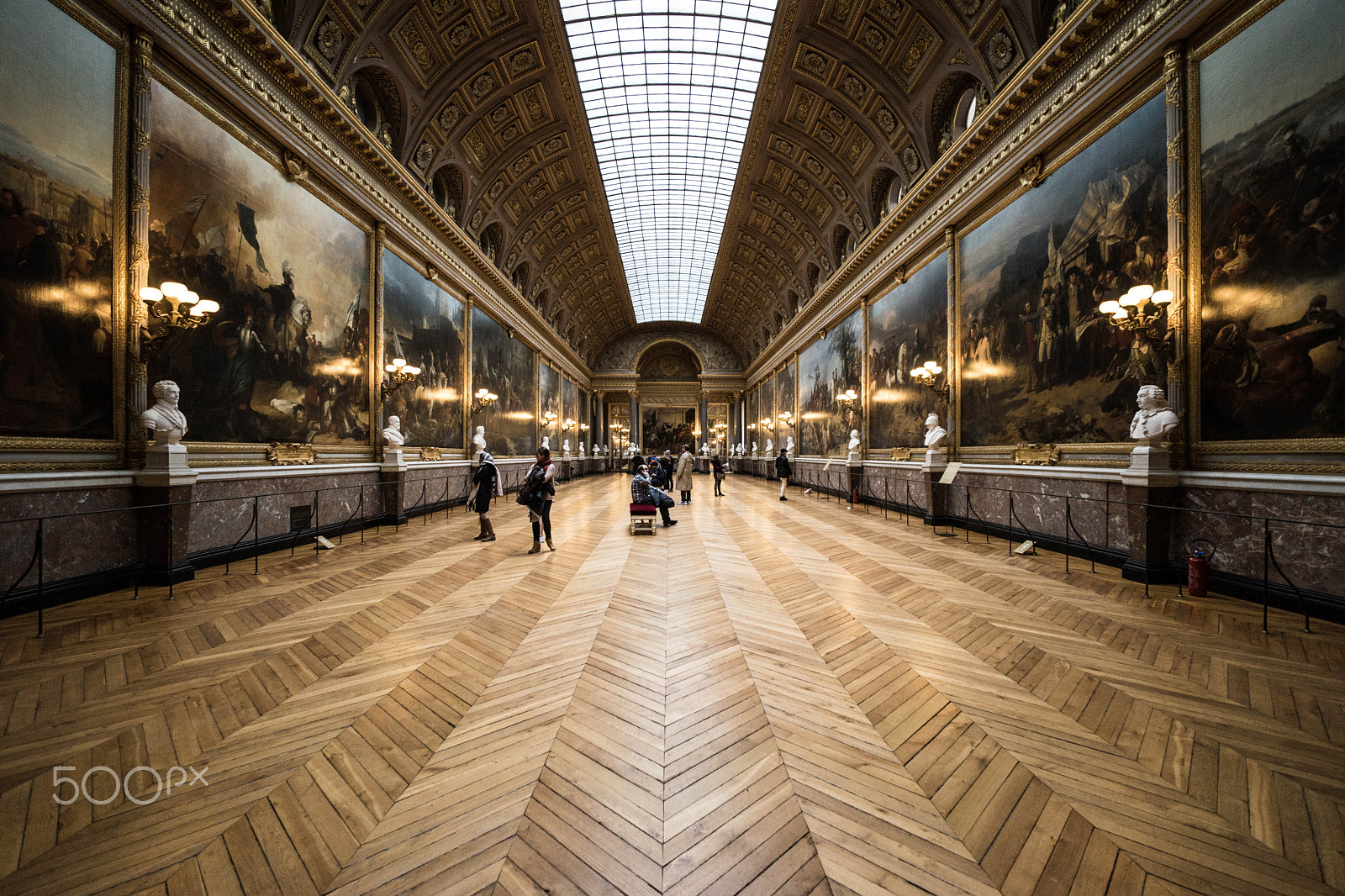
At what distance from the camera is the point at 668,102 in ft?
53.6

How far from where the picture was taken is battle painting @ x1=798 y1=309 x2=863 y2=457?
16219mm

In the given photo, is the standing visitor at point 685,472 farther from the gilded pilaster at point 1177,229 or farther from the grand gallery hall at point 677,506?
the gilded pilaster at point 1177,229

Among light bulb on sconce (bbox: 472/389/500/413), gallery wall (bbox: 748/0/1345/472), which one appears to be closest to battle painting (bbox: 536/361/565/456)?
light bulb on sconce (bbox: 472/389/500/413)

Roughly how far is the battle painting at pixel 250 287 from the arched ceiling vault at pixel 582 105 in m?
2.74

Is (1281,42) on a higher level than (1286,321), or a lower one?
higher

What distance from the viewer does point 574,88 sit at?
14.1 metres

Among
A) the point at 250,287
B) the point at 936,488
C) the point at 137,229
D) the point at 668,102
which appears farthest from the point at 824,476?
the point at 137,229

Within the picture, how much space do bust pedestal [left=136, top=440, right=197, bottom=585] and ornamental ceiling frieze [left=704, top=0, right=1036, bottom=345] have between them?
1424cm

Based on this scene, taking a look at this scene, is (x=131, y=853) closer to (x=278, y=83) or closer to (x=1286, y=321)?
(x=1286, y=321)

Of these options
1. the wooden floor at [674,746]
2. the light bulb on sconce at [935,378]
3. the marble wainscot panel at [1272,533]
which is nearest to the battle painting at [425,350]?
the wooden floor at [674,746]

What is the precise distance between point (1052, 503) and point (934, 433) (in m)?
3.13

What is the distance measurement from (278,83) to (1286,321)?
14.2 meters

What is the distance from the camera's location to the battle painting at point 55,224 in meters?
4.71

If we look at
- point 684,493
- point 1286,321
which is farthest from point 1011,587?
point 684,493
